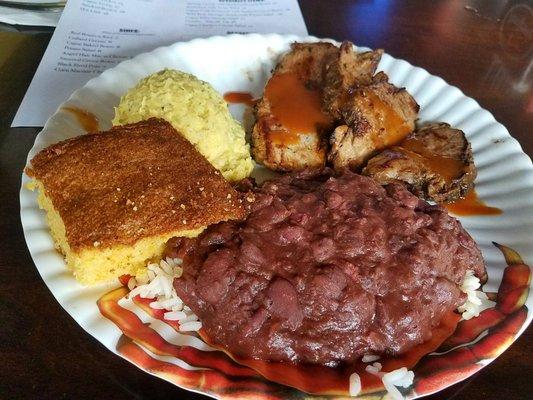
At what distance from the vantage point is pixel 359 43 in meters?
4.17

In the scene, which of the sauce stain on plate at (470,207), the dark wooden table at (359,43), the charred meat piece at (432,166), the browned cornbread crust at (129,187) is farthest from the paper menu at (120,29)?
the sauce stain on plate at (470,207)

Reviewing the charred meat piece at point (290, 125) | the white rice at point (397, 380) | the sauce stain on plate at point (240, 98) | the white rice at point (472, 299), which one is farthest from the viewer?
the sauce stain on plate at point (240, 98)

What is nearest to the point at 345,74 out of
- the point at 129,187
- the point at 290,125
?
the point at 290,125

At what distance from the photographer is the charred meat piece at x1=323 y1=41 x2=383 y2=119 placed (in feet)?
9.29

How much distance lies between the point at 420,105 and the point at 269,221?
66.5 inches

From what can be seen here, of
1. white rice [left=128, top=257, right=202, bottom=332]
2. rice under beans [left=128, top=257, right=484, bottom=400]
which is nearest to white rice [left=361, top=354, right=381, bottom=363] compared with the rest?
rice under beans [left=128, top=257, right=484, bottom=400]

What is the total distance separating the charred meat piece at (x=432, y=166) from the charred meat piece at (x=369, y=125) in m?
0.08

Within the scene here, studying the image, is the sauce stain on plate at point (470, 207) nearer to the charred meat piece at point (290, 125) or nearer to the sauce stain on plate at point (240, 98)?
the charred meat piece at point (290, 125)

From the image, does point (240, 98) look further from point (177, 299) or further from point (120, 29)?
point (177, 299)

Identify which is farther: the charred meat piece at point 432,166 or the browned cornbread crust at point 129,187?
the charred meat piece at point 432,166

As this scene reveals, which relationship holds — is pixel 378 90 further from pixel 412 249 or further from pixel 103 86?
pixel 103 86

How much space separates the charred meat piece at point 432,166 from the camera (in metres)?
2.60

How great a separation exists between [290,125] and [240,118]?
462mm

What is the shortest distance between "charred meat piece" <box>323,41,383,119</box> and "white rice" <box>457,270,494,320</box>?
1121 mm
